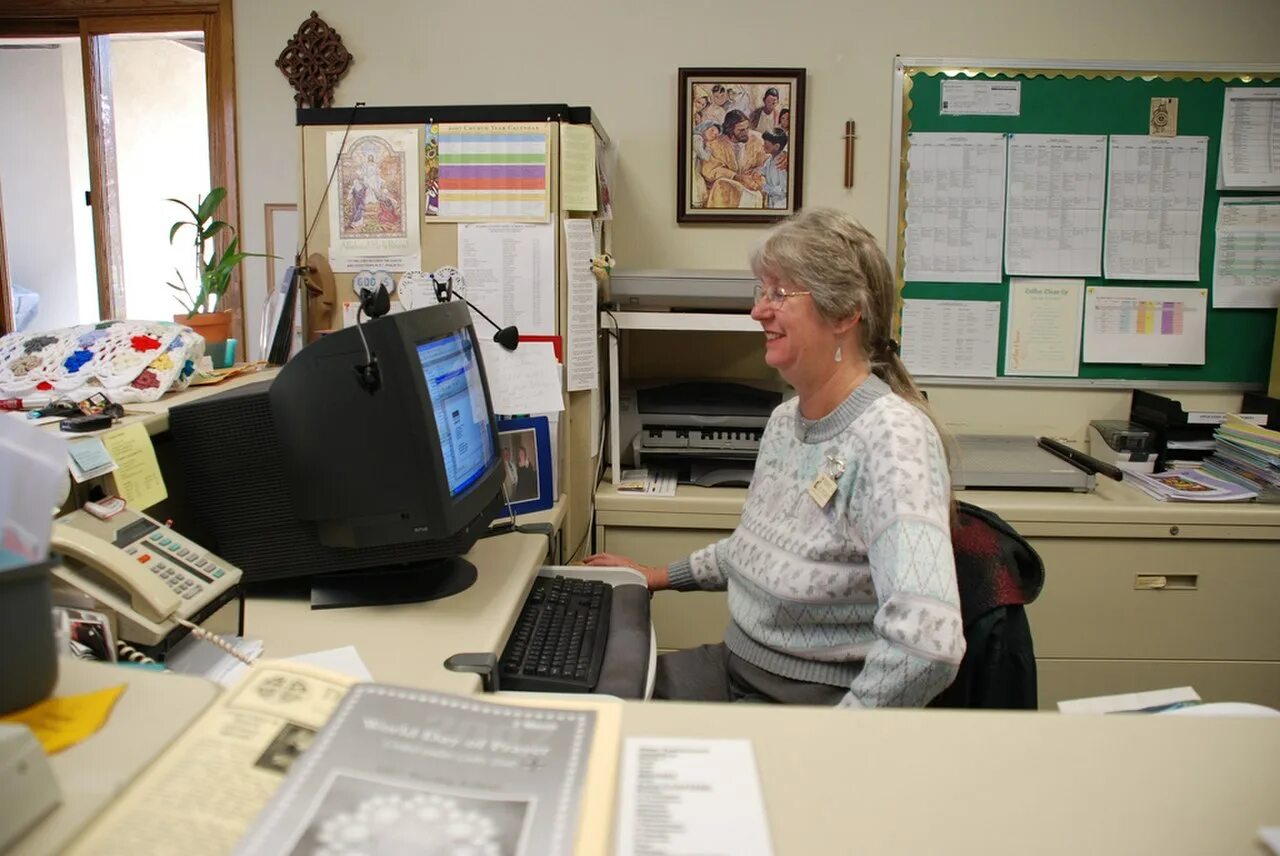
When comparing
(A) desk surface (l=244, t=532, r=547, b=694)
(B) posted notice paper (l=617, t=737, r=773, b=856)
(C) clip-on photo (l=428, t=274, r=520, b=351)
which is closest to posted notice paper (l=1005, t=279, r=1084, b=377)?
(C) clip-on photo (l=428, t=274, r=520, b=351)

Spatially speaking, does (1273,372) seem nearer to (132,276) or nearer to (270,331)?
(270,331)

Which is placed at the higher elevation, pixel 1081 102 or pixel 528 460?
pixel 1081 102

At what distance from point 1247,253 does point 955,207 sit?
85cm

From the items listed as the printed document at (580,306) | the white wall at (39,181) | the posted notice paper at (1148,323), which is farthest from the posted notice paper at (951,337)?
the white wall at (39,181)

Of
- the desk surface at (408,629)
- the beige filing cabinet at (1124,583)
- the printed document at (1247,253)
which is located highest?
the printed document at (1247,253)

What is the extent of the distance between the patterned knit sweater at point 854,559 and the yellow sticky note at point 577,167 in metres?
0.69

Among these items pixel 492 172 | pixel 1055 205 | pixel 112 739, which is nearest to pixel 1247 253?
pixel 1055 205

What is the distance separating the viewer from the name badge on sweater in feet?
4.30

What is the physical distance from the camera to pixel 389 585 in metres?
1.40

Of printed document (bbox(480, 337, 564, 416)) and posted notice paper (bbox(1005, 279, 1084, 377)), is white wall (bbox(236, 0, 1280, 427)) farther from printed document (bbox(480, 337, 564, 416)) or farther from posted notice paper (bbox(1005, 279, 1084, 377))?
printed document (bbox(480, 337, 564, 416))

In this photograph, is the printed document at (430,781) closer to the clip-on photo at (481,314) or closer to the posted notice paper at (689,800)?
the posted notice paper at (689,800)

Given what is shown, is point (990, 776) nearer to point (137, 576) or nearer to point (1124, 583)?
point (137, 576)

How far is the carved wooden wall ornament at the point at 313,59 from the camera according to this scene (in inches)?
98.0

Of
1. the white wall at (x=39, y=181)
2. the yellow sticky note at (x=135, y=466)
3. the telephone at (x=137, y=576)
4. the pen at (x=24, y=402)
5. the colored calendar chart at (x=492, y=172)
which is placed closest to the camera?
the telephone at (x=137, y=576)
